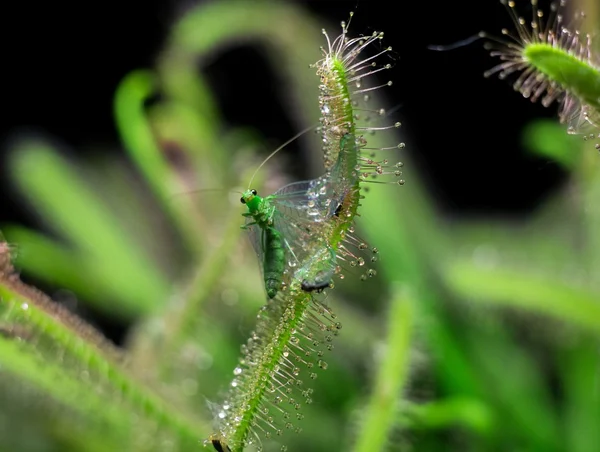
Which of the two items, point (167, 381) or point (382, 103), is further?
point (382, 103)

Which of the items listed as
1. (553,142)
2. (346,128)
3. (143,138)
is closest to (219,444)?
(346,128)

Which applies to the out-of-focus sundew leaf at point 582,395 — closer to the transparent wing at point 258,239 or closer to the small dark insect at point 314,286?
the transparent wing at point 258,239

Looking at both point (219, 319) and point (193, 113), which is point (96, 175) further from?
point (219, 319)

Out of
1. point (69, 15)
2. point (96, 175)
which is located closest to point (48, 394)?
point (96, 175)

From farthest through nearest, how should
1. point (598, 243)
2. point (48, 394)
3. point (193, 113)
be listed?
point (193, 113) → point (598, 243) → point (48, 394)

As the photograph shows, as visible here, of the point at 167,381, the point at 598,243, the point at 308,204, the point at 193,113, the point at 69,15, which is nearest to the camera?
the point at 308,204

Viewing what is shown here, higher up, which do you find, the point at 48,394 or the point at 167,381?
the point at 167,381

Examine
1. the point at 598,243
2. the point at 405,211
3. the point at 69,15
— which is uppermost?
the point at 69,15

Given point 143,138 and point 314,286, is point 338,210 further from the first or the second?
point 143,138
